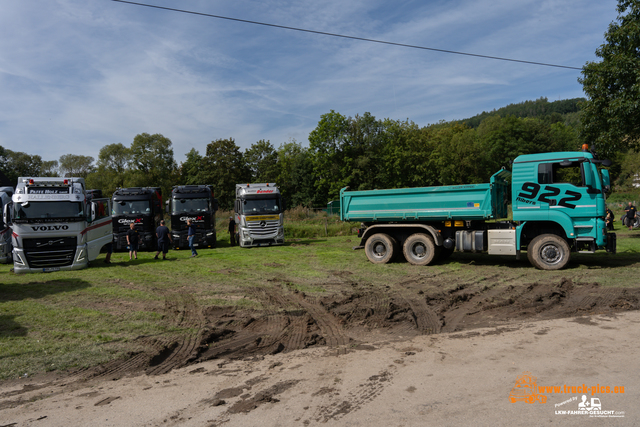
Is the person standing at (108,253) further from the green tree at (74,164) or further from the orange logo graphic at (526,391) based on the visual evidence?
the green tree at (74,164)

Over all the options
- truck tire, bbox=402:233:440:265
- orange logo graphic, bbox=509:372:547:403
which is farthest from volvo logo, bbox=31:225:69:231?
orange logo graphic, bbox=509:372:547:403

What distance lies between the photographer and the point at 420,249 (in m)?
13.2

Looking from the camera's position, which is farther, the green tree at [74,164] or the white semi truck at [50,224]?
the green tree at [74,164]

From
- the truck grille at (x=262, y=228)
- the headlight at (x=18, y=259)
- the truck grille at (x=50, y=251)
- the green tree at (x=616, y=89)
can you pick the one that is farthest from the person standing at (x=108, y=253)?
the green tree at (x=616, y=89)

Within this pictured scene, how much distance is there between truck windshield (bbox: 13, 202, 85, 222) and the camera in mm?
12666

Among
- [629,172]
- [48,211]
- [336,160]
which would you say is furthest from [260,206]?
[629,172]

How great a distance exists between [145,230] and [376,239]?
12081 millimetres

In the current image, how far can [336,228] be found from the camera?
26531mm

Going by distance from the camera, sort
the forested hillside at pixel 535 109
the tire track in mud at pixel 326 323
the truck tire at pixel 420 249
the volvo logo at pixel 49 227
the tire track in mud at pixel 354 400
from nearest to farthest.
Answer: the tire track in mud at pixel 354 400
the tire track in mud at pixel 326 323
the volvo logo at pixel 49 227
the truck tire at pixel 420 249
the forested hillside at pixel 535 109

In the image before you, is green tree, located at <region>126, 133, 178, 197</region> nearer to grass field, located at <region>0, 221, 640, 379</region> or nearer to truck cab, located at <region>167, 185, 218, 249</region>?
truck cab, located at <region>167, 185, 218, 249</region>

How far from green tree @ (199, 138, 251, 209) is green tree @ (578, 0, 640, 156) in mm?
42473

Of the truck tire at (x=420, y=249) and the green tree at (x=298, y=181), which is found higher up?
the green tree at (x=298, y=181)

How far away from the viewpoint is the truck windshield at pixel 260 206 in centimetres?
1994

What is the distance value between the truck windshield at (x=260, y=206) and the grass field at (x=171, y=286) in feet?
11.1
